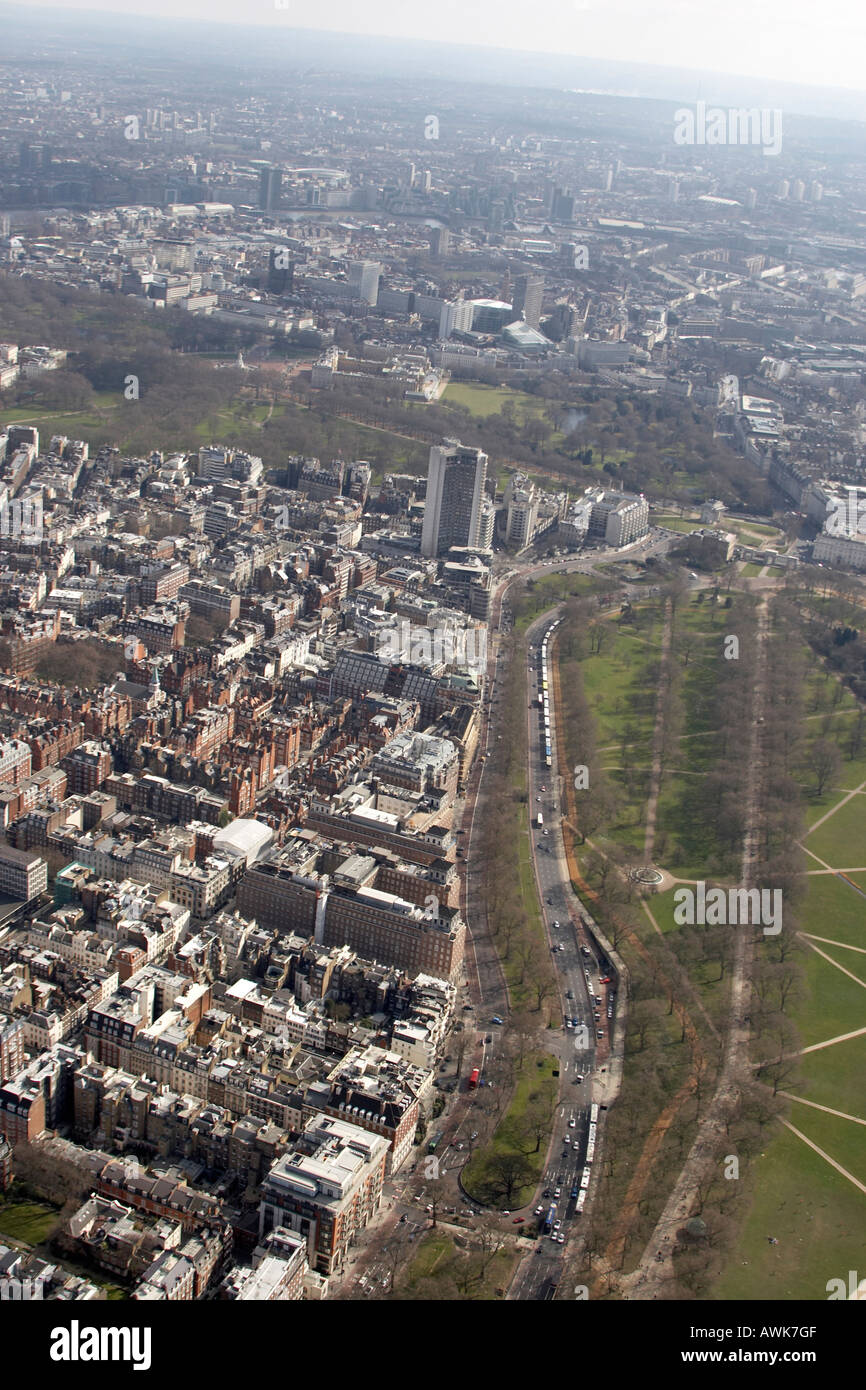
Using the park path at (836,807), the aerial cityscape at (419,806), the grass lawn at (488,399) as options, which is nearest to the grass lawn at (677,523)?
the aerial cityscape at (419,806)

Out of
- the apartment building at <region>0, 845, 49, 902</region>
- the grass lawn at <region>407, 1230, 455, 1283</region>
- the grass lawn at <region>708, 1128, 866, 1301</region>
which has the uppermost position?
the apartment building at <region>0, 845, 49, 902</region>

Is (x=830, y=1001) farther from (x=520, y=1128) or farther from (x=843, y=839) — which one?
(x=520, y=1128)

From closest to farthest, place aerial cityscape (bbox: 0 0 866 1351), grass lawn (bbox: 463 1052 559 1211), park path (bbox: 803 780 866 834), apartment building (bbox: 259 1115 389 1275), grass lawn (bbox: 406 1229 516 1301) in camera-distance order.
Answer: grass lawn (bbox: 406 1229 516 1301), apartment building (bbox: 259 1115 389 1275), aerial cityscape (bbox: 0 0 866 1351), grass lawn (bbox: 463 1052 559 1211), park path (bbox: 803 780 866 834)

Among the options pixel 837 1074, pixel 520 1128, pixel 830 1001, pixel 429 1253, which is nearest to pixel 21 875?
pixel 520 1128

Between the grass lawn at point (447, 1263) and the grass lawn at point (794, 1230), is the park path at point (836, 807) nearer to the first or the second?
the grass lawn at point (794, 1230)

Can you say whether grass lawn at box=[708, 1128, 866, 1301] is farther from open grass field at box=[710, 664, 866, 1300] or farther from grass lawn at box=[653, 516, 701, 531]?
grass lawn at box=[653, 516, 701, 531]

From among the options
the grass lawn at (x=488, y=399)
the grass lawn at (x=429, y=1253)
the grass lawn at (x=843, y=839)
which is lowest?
the grass lawn at (x=429, y=1253)

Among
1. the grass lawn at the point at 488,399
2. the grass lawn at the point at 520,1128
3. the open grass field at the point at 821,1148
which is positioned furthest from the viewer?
the grass lawn at the point at 488,399

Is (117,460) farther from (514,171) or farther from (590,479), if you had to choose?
(514,171)

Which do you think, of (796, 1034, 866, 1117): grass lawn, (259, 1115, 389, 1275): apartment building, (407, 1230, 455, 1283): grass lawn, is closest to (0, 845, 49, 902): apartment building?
(259, 1115, 389, 1275): apartment building
